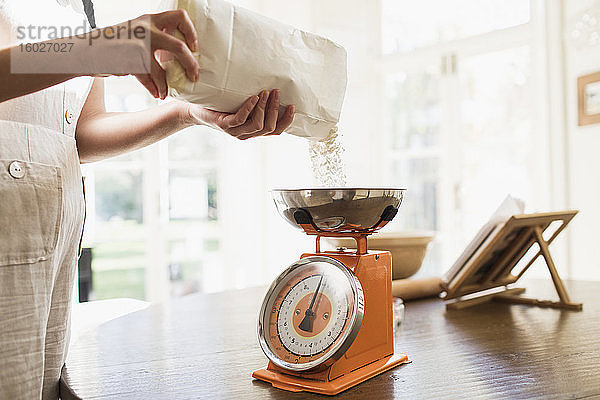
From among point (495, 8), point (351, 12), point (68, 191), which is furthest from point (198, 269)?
point (68, 191)

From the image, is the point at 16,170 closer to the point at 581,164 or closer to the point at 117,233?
the point at 581,164

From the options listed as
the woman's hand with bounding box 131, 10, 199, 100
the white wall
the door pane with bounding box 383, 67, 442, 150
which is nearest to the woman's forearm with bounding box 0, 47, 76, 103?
the woman's hand with bounding box 131, 10, 199, 100

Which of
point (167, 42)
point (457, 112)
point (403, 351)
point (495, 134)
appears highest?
point (457, 112)

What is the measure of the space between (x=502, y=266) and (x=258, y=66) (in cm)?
100

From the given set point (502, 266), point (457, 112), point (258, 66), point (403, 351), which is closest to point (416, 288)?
point (502, 266)

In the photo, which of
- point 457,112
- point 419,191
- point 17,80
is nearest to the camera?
point 17,80

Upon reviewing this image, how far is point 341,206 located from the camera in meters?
0.91

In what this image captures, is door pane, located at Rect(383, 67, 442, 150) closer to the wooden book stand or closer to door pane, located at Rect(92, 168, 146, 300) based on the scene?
door pane, located at Rect(92, 168, 146, 300)

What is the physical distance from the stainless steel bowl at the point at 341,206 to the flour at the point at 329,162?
22 centimetres

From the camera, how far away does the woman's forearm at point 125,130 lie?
112 cm

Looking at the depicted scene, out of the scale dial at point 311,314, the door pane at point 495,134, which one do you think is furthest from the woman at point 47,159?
the door pane at point 495,134

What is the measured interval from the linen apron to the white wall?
323cm

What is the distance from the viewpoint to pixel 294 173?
4.72 metres

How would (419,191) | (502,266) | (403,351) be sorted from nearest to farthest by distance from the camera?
(403,351), (502,266), (419,191)
